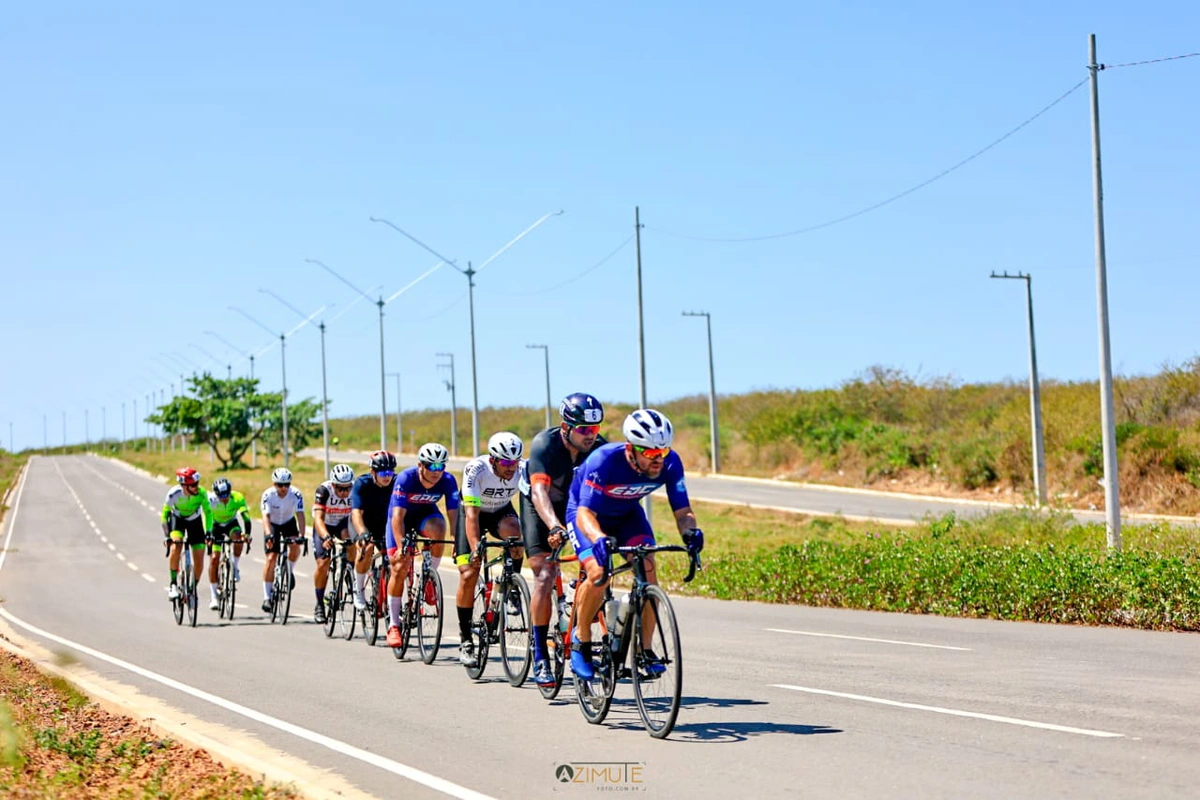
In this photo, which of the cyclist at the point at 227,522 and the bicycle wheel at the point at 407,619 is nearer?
the bicycle wheel at the point at 407,619

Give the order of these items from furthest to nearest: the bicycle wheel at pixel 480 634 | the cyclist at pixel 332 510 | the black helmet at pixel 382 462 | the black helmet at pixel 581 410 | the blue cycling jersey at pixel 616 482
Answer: the cyclist at pixel 332 510 → the black helmet at pixel 382 462 → the bicycle wheel at pixel 480 634 → the black helmet at pixel 581 410 → the blue cycling jersey at pixel 616 482

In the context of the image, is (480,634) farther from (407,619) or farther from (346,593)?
(346,593)

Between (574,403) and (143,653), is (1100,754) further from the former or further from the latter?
(143,653)

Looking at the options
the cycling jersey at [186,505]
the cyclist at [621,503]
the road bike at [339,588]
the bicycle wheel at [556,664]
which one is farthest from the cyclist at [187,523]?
the cyclist at [621,503]

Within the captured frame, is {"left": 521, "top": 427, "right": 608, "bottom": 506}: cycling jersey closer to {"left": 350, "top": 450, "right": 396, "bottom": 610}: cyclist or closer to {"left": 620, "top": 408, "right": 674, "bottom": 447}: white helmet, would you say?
{"left": 620, "top": 408, "right": 674, "bottom": 447}: white helmet

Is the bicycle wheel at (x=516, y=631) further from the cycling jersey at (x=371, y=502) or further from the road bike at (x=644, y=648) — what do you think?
the cycling jersey at (x=371, y=502)

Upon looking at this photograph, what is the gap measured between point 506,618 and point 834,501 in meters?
42.4

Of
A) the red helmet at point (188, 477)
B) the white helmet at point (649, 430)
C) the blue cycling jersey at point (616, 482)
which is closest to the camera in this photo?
the white helmet at point (649, 430)

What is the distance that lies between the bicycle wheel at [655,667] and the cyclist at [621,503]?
1.1 inches

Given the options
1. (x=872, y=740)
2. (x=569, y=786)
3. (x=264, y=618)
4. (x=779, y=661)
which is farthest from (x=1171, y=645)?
(x=264, y=618)

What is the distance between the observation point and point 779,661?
43.1 ft

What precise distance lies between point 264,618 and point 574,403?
1173 cm

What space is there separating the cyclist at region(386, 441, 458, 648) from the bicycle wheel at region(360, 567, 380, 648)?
1.28 metres

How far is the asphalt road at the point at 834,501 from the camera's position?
45.7m
